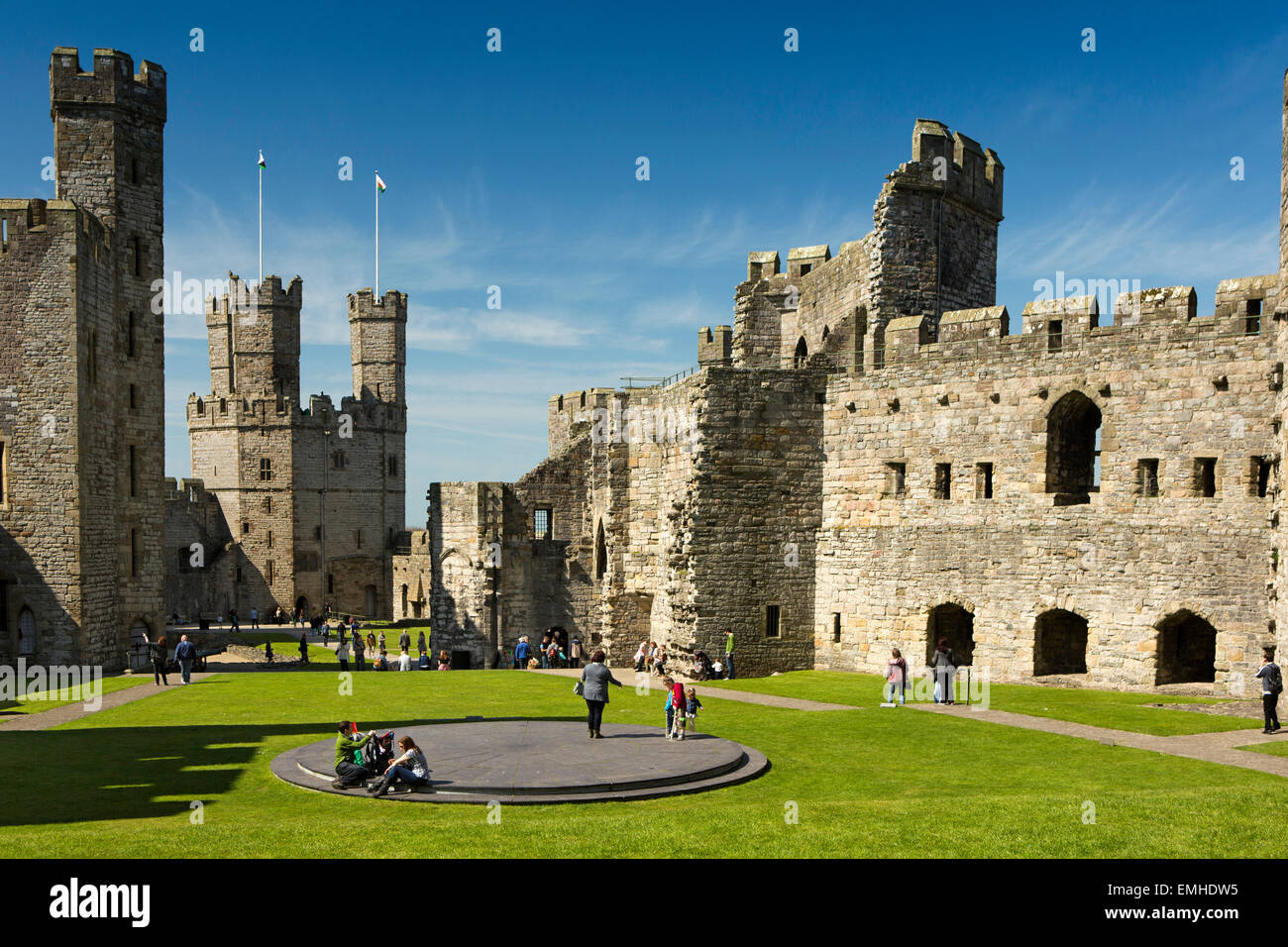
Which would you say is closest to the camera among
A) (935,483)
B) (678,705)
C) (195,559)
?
(678,705)

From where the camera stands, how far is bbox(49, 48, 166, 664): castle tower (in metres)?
32.8

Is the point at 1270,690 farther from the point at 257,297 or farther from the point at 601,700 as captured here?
the point at 257,297

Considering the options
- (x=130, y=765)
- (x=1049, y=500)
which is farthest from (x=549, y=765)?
(x=1049, y=500)

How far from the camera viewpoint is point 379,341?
7419cm

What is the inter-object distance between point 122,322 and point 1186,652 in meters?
32.2

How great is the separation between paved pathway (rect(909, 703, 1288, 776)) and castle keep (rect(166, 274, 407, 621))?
5414 centimetres

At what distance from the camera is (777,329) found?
37812mm

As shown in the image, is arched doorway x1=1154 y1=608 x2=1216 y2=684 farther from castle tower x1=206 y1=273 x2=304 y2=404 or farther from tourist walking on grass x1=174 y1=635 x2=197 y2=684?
castle tower x1=206 y1=273 x2=304 y2=404

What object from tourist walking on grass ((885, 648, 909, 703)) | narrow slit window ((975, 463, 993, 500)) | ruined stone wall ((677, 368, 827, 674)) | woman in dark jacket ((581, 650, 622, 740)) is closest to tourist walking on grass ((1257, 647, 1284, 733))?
tourist walking on grass ((885, 648, 909, 703))

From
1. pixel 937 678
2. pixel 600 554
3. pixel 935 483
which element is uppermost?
pixel 935 483

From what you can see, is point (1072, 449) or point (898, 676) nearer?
point (898, 676)

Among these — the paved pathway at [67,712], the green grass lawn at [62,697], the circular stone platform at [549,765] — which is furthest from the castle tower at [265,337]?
the circular stone platform at [549,765]
